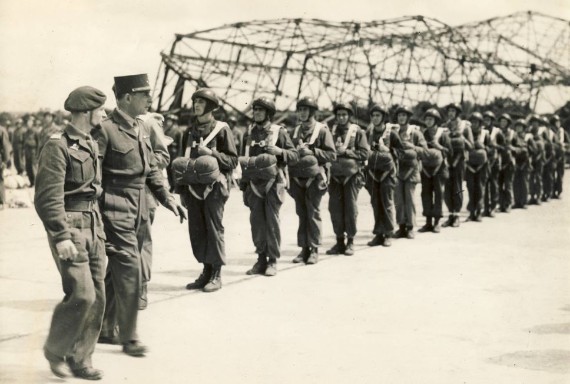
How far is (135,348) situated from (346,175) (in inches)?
219

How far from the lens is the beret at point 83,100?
4.99 meters

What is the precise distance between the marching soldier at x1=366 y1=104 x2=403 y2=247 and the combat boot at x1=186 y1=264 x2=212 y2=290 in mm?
3933

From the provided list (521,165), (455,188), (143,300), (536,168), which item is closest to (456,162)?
(455,188)

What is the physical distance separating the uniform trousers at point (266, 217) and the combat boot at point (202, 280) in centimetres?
97

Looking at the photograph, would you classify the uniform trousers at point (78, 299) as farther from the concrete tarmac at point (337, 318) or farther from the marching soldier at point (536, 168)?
the marching soldier at point (536, 168)

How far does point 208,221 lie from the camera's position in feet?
26.3

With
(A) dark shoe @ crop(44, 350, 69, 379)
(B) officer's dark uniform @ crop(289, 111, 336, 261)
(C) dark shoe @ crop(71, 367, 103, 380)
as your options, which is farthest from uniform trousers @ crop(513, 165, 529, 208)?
(A) dark shoe @ crop(44, 350, 69, 379)

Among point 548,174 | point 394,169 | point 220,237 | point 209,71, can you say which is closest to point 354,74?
point 209,71

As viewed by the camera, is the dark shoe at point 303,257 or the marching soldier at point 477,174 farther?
the marching soldier at point 477,174

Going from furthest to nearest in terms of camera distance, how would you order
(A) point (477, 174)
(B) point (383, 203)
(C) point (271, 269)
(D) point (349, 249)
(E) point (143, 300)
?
(A) point (477, 174), (B) point (383, 203), (D) point (349, 249), (C) point (271, 269), (E) point (143, 300)

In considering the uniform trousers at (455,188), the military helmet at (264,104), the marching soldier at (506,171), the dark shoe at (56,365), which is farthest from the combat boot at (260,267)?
the marching soldier at (506,171)

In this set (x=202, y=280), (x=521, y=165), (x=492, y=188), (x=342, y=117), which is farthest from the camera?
(x=521, y=165)

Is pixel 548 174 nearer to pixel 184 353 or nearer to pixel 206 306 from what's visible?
pixel 206 306

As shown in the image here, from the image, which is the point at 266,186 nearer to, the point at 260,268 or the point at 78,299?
the point at 260,268
